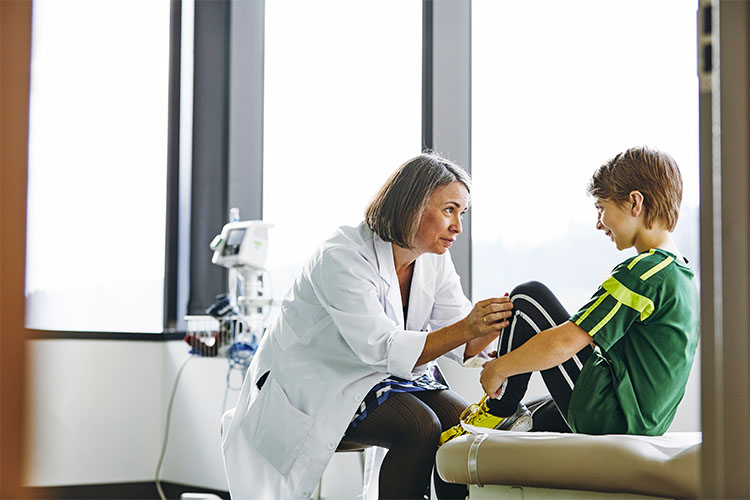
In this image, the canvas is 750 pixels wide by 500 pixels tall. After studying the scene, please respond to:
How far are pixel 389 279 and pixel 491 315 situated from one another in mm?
383

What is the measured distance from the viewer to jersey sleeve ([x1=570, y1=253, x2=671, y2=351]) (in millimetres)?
1669

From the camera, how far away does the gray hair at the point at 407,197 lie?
7.00 feet

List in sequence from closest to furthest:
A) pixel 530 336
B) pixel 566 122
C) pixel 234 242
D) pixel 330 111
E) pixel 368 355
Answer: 1. pixel 530 336
2. pixel 368 355
3. pixel 566 122
4. pixel 234 242
5. pixel 330 111

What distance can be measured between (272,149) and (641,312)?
2.53m

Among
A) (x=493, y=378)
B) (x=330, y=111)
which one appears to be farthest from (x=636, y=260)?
(x=330, y=111)

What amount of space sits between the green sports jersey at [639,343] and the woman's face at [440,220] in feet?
1.74

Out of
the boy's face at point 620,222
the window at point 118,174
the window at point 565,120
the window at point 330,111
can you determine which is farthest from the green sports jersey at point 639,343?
the window at point 118,174

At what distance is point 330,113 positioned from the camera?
3.60 meters

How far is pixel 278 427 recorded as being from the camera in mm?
2039

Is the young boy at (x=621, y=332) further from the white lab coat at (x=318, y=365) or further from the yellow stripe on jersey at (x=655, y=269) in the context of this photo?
the white lab coat at (x=318, y=365)

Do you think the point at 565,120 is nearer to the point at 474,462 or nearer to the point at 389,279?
the point at 389,279

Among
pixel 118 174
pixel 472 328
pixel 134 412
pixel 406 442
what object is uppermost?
pixel 118 174

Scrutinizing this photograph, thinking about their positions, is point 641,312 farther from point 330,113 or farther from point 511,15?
point 330,113

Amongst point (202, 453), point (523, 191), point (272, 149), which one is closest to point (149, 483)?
point (202, 453)
